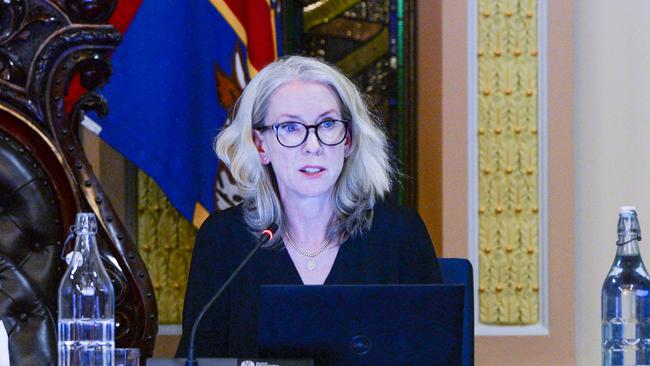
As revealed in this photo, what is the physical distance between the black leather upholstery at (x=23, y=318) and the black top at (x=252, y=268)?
0.97 ft

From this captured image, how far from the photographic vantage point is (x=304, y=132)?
230cm

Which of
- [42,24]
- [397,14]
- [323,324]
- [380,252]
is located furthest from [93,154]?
[323,324]

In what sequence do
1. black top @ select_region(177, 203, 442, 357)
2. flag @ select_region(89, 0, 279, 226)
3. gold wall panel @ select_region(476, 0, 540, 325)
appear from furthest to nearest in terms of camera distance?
gold wall panel @ select_region(476, 0, 540, 325), flag @ select_region(89, 0, 279, 226), black top @ select_region(177, 203, 442, 357)

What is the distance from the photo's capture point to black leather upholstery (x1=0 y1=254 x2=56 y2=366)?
2359 millimetres

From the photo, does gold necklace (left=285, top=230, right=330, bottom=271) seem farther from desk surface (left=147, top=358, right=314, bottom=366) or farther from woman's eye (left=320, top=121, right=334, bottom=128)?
desk surface (left=147, top=358, right=314, bottom=366)

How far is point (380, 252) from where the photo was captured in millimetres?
2461

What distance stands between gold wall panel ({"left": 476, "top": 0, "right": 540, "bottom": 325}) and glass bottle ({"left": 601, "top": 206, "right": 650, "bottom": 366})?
1702mm

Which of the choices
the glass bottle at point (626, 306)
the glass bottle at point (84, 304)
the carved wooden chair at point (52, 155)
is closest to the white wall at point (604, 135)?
the glass bottle at point (626, 306)

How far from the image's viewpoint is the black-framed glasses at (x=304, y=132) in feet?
7.52

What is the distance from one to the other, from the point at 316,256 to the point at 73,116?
2.04ft

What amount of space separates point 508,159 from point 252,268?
1660 millimetres

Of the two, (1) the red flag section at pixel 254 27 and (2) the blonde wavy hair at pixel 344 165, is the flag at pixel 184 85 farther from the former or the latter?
(2) the blonde wavy hair at pixel 344 165

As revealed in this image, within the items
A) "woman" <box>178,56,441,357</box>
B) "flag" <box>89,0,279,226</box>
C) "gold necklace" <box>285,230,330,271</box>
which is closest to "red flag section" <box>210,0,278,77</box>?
"flag" <box>89,0,279,226</box>

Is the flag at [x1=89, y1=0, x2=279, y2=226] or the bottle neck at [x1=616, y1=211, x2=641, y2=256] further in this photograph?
the flag at [x1=89, y1=0, x2=279, y2=226]
